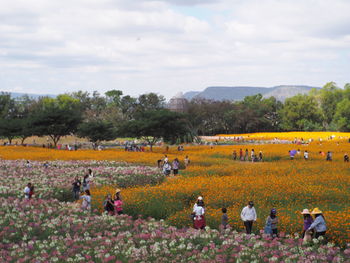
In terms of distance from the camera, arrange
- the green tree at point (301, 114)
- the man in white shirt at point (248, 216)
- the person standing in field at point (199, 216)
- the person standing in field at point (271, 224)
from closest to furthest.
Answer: the person standing in field at point (271, 224), the man in white shirt at point (248, 216), the person standing in field at point (199, 216), the green tree at point (301, 114)

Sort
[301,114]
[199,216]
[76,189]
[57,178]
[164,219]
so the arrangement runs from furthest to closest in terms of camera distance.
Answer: [301,114]
[57,178]
[76,189]
[164,219]
[199,216]

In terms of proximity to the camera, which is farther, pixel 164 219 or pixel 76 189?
pixel 76 189

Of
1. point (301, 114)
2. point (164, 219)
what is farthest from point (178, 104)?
point (164, 219)

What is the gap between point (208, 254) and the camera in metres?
12.2

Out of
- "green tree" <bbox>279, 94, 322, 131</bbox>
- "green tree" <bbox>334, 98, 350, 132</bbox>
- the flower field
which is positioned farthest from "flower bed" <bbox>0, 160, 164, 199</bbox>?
"green tree" <bbox>279, 94, 322, 131</bbox>

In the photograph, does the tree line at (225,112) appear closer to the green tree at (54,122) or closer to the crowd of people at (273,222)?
the green tree at (54,122)

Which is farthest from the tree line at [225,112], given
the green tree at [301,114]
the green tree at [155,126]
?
the green tree at [155,126]

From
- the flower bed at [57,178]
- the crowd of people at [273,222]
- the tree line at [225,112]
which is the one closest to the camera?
the crowd of people at [273,222]

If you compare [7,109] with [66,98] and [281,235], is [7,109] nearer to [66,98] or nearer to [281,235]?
[66,98]

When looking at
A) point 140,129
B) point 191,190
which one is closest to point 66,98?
point 140,129

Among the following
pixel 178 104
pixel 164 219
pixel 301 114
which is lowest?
pixel 164 219

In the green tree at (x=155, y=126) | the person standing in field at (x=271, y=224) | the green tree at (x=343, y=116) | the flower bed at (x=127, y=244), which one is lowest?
the flower bed at (x=127, y=244)

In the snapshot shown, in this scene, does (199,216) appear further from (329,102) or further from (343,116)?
(329,102)

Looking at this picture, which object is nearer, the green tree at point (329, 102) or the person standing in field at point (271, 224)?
the person standing in field at point (271, 224)
